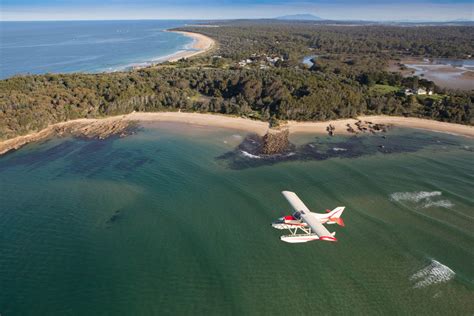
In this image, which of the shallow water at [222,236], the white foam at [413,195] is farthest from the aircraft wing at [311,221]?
the white foam at [413,195]

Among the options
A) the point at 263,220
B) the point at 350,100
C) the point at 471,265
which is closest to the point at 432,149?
the point at 350,100

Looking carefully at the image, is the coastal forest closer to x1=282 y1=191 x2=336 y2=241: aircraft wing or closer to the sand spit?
the sand spit

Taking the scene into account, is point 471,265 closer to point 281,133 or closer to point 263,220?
point 263,220

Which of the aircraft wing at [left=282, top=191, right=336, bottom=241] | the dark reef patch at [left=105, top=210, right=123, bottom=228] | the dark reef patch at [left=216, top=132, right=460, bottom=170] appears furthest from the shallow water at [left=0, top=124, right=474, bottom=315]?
the aircraft wing at [left=282, top=191, right=336, bottom=241]

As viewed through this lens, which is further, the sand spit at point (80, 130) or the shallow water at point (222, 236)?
the sand spit at point (80, 130)

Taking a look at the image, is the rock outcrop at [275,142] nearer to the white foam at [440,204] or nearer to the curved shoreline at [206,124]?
the curved shoreline at [206,124]
